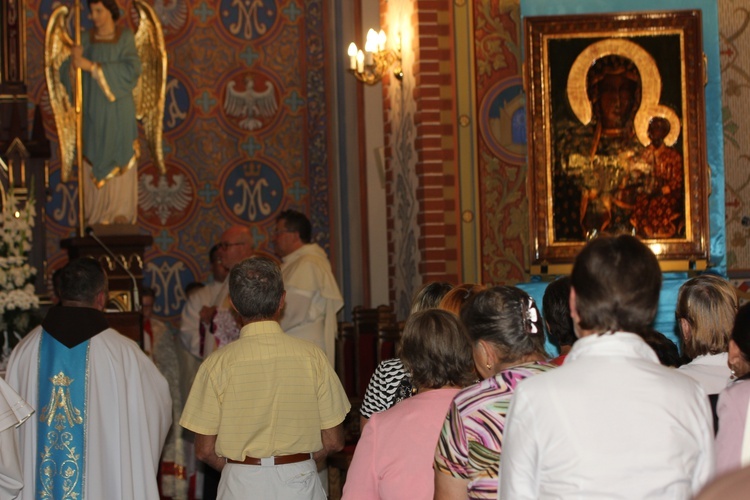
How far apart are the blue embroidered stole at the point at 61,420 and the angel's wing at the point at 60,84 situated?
4.49 meters

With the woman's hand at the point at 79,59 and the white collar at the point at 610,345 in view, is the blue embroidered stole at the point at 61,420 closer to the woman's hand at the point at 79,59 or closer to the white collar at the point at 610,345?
the white collar at the point at 610,345

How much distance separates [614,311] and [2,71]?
759 cm

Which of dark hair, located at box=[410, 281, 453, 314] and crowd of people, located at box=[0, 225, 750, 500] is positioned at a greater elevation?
dark hair, located at box=[410, 281, 453, 314]

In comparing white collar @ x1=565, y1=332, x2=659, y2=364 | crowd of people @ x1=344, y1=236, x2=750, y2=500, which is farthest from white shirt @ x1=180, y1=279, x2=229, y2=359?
white collar @ x1=565, y1=332, x2=659, y2=364

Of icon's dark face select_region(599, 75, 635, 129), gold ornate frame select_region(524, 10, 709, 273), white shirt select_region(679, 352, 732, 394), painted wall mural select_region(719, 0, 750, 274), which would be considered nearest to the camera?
white shirt select_region(679, 352, 732, 394)

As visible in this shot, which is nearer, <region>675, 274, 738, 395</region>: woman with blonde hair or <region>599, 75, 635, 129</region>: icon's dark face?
<region>675, 274, 738, 395</region>: woman with blonde hair

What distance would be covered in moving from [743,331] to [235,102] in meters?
9.23

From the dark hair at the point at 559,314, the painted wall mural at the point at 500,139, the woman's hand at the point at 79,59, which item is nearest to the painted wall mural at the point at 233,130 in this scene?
the woman's hand at the point at 79,59

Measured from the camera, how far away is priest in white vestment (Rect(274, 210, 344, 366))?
26.2ft

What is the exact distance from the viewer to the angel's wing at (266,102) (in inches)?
472

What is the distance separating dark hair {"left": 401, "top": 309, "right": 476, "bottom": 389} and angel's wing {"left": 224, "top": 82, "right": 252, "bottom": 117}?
8.73 metres

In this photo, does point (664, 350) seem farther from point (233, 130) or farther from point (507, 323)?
point (233, 130)

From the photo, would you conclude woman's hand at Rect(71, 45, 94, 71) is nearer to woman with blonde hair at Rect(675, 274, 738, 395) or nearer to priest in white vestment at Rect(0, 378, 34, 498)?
priest in white vestment at Rect(0, 378, 34, 498)

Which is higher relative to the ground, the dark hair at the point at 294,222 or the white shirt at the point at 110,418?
the dark hair at the point at 294,222
